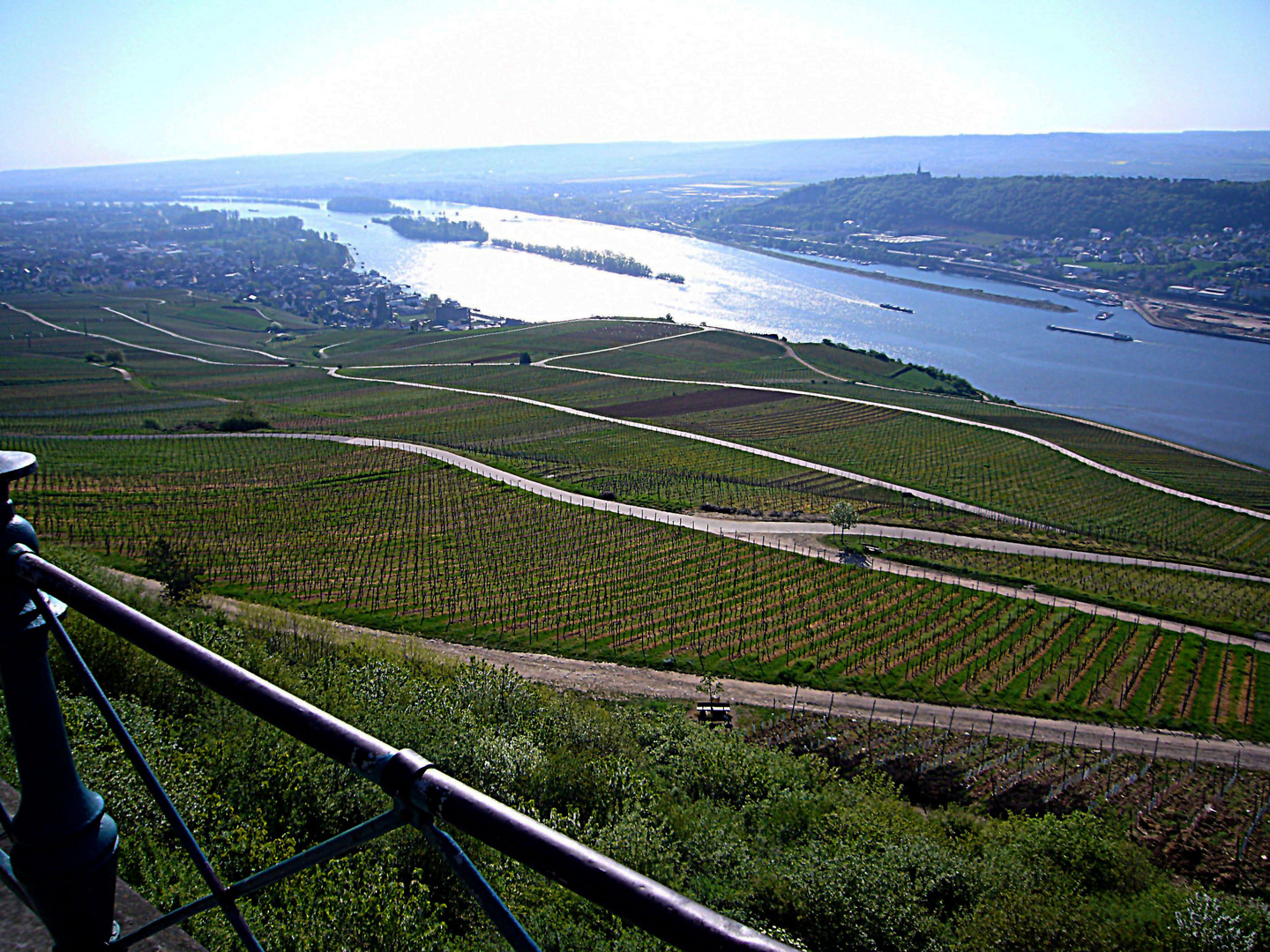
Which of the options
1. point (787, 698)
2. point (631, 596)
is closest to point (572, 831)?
point (787, 698)

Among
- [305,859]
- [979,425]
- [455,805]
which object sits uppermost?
[455,805]

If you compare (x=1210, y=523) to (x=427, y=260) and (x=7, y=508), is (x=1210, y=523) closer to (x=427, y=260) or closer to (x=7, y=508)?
(x=7, y=508)

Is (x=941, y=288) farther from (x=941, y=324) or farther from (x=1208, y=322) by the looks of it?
(x=1208, y=322)

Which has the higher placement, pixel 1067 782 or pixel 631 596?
pixel 631 596

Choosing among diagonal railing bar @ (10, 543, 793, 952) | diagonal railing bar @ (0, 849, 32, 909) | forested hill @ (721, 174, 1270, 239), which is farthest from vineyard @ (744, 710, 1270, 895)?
forested hill @ (721, 174, 1270, 239)

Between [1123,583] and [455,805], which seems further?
[1123,583]

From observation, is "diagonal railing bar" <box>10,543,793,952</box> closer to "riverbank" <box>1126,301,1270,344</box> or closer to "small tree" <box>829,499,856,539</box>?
"small tree" <box>829,499,856,539</box>

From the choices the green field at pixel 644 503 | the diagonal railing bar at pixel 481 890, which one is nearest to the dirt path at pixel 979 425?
the green field at pixel 644 503
